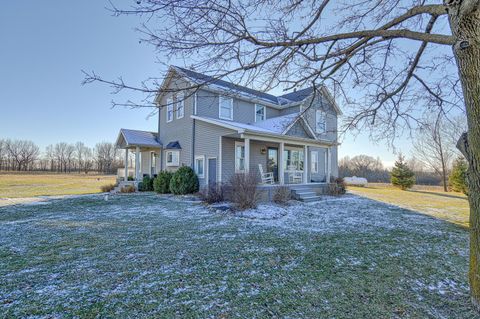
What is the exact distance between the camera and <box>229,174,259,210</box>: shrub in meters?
8.88

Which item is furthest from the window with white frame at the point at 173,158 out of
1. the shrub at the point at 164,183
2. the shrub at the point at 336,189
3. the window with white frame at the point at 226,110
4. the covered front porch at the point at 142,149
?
the shrub at the point at 336,189

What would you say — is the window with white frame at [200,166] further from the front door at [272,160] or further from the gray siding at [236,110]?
the front door at [272,160]

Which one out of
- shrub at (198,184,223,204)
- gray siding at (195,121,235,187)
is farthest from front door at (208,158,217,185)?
shrub at (198,184,223,204)

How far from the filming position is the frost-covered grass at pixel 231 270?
103 inches

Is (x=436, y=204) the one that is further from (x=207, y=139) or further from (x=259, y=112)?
(x=207, y=139)

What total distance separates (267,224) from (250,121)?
10086 millimetres

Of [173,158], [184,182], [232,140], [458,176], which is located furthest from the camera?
[458,176]

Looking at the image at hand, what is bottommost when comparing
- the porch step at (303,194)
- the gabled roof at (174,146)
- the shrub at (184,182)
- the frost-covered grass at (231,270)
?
the frost-covered grass at (231,270)

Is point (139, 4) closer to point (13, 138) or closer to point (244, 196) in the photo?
point (244, 196)

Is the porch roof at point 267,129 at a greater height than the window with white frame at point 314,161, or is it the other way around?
the porch roof at point 267,129

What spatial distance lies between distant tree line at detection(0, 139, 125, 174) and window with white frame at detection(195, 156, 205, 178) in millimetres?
60977

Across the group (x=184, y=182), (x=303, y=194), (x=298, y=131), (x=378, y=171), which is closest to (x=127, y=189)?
(x=184, y=182)

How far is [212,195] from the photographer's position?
10234mm

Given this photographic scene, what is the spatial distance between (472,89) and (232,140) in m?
11.1
